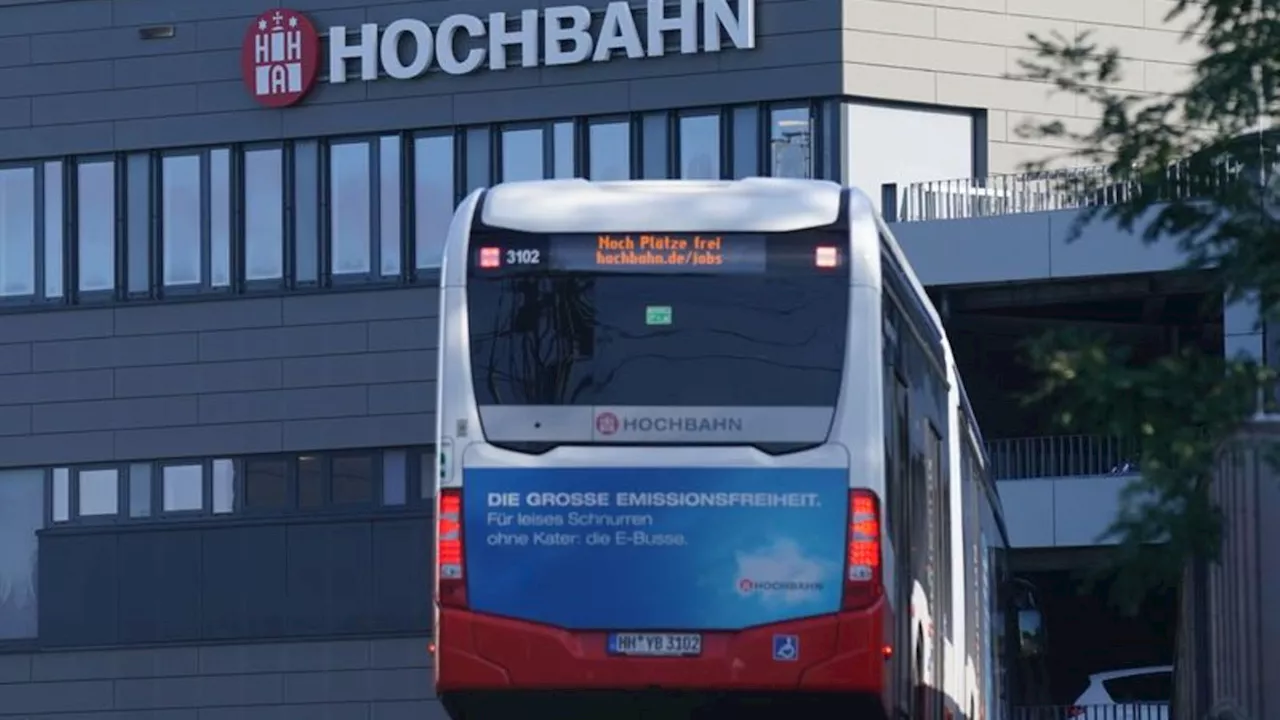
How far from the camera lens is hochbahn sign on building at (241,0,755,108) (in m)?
42.0

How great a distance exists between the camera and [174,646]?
44.4 m

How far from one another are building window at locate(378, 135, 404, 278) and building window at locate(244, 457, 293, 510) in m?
3.22

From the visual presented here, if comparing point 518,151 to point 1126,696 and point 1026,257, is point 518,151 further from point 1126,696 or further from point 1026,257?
point 1126,696

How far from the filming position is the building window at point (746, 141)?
41469 mm

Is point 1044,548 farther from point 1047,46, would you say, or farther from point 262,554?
point 1047,46

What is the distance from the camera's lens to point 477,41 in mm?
43281

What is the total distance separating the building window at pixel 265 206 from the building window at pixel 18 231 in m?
3.36

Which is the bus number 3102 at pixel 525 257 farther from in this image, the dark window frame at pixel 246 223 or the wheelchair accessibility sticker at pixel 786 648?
the dark window frame at pixel 246 223

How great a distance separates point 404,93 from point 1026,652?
16.6 metres

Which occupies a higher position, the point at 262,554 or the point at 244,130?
the point at 244,130

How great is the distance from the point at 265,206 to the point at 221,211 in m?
0.71

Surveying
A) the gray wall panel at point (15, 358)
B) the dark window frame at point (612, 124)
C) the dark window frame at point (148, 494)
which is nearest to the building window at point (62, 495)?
the dark window frame at point (148, 494)

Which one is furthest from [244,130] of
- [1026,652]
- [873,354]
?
[873,354]

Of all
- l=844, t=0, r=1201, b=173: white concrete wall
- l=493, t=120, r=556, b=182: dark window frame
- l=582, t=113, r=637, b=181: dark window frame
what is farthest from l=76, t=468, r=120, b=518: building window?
l=844, t=0, r=1201, b=173: white concrete wall
